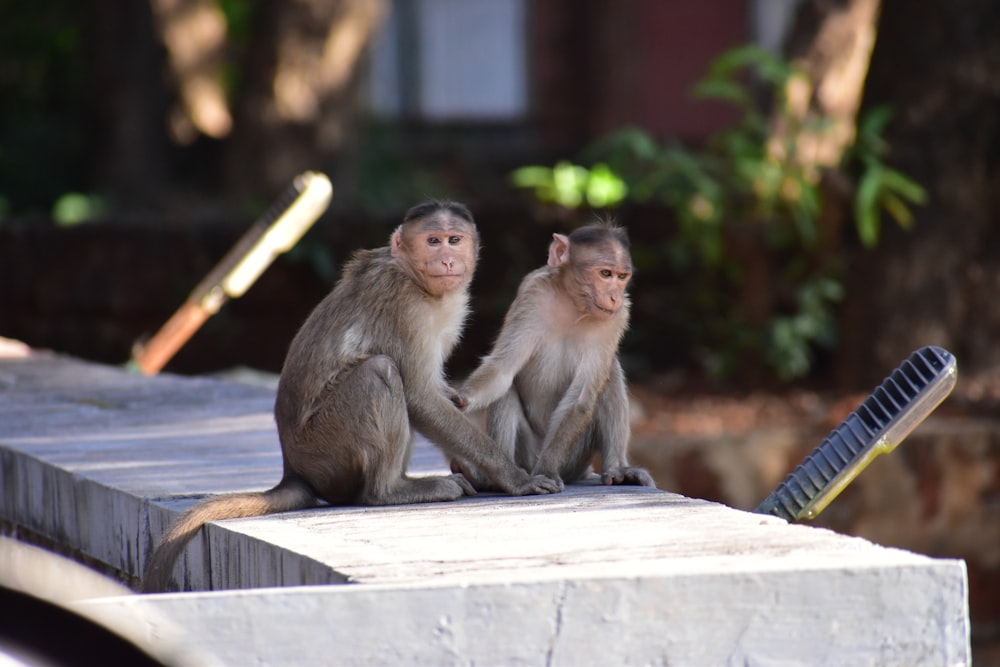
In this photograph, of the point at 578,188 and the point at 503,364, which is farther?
the point at 578,188

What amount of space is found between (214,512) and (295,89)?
848 cm

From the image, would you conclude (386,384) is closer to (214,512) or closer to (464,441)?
(464,441)

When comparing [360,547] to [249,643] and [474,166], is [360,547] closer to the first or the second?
[249,643]

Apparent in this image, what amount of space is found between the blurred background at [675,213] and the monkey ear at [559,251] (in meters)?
3.40

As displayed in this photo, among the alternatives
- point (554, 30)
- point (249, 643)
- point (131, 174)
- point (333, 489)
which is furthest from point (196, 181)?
point (249, 643)

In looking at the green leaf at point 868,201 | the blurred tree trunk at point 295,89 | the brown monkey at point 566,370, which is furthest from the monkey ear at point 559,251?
the blurred tree trunk at point 295,89

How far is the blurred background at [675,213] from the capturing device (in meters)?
8.98

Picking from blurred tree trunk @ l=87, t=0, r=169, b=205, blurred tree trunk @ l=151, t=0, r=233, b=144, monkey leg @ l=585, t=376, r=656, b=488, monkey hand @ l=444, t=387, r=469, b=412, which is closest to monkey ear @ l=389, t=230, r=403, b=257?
monkey hand @ l=444, t=387, r=469, b=412

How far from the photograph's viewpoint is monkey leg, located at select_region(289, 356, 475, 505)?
447cm

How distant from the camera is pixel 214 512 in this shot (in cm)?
414

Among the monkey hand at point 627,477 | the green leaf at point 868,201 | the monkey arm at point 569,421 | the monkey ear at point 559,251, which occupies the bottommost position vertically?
the green leaf at point 868,201

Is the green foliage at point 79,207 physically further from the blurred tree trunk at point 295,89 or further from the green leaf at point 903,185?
the green leaf at point 903,185

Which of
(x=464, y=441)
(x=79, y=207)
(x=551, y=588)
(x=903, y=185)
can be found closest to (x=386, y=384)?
(x=464, y=441)

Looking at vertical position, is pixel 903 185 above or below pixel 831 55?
below
